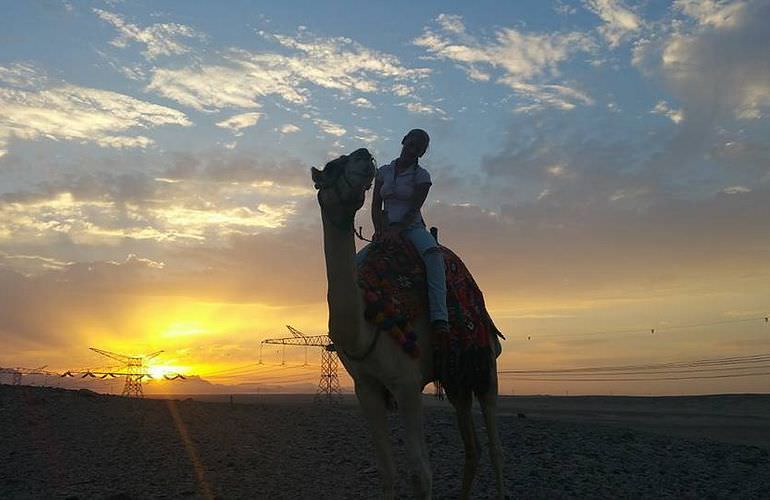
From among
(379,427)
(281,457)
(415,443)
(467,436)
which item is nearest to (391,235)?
(379,427)

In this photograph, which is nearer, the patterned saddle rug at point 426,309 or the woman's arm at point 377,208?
the patterned saddle rug at point 426,309

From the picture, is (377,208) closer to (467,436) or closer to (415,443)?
(415,443)

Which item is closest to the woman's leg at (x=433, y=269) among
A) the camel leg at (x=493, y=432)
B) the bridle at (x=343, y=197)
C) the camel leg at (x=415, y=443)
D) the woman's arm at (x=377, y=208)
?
the woman's arm at (x=377, y=208)

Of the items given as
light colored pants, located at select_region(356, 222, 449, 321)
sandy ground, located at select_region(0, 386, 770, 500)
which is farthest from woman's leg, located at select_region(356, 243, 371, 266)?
sandy ground, located at select_region(0, 386, 770, 500)

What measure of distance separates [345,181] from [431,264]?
2008 mm

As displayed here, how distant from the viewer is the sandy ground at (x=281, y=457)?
33.1 ft

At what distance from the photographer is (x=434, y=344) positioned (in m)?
7.20

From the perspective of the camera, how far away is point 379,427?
6711 mm

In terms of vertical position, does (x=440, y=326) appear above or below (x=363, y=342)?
above

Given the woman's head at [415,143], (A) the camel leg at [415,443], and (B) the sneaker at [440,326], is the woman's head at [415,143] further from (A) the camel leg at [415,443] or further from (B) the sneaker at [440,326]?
(A) the camel leg at [415,443]

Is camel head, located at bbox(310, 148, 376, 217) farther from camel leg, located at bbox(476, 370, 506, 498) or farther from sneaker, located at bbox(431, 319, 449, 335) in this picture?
camel leg, located at bbox(476, 370, 506, 498)

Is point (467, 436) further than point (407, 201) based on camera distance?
Yes

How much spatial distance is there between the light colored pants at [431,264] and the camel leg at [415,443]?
0.95 m

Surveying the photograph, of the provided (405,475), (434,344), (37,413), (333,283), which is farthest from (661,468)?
(37,413)
